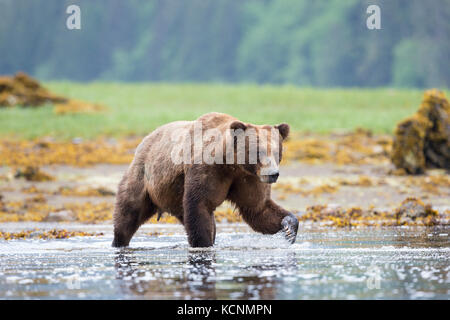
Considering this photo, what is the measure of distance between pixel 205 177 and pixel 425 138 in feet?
30.1

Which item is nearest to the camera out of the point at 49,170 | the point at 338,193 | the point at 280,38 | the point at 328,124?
the point at 338,193

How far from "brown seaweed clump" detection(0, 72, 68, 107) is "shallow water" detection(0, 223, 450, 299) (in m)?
19.4

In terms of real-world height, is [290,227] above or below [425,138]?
below

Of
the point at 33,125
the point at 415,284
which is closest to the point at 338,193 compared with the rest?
the point at 415,284

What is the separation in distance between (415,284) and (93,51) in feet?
205

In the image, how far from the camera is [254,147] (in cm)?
811

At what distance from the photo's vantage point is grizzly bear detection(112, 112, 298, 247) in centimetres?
816

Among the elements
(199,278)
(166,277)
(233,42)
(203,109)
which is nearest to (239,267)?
(199,278)

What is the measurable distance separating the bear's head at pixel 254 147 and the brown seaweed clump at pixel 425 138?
8.52 metres

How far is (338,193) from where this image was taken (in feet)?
48.6

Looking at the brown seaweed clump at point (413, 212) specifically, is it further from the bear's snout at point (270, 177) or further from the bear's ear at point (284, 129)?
the bear's snout at point (270, 177)

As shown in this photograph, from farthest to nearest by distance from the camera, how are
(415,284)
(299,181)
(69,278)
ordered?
(299,181), (69,278), (415,284)

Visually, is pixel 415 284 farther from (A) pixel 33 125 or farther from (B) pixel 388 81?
(B) pixel 388 81

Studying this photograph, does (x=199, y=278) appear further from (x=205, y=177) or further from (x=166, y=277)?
(x=205, y=177)
